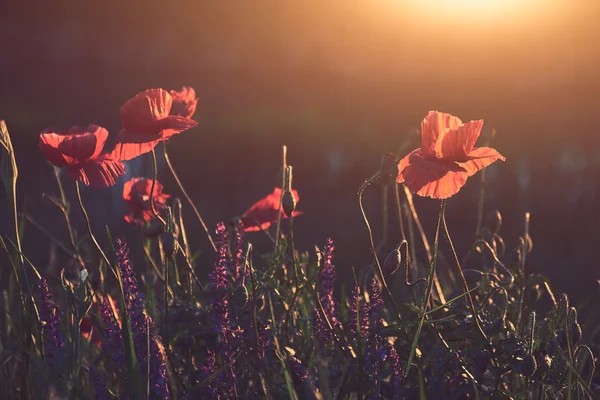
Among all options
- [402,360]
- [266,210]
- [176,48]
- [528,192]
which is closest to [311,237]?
[528,192]

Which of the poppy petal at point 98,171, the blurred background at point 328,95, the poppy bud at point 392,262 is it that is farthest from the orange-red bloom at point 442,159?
the blurred background at point 328,95

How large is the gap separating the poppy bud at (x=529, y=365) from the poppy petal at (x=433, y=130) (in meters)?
0.36

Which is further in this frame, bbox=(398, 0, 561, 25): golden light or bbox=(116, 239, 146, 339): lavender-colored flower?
bbox=(398, 0, 561, 25): golden light

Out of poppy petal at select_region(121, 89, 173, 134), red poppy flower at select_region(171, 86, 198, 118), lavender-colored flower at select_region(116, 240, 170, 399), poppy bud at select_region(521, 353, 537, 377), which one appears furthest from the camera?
red poppy flower at select_region(171, 86, 198, 118)

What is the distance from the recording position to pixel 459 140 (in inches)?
59.3

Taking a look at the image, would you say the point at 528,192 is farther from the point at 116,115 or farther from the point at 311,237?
the point at 116,115

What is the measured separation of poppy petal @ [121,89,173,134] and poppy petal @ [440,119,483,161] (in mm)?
545

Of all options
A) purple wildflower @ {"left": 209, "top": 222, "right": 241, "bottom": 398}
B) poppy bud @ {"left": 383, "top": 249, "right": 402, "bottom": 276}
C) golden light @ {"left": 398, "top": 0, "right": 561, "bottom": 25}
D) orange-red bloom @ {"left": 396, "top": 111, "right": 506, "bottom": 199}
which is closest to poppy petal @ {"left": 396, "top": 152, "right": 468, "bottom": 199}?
orange-red bloom @ {"left": 396, "top": 111, "right": 506, "bottom": 199}

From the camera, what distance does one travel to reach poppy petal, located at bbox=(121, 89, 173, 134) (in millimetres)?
1695

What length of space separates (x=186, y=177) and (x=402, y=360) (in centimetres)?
403

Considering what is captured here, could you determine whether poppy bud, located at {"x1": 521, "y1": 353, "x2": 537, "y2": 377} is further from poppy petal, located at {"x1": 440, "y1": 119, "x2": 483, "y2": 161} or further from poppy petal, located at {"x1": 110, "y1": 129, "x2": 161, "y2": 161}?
poppy petal, located at {"x1": 110, "y1": 129, "x2": 161, "y2": 161}

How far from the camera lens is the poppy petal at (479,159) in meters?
1.52

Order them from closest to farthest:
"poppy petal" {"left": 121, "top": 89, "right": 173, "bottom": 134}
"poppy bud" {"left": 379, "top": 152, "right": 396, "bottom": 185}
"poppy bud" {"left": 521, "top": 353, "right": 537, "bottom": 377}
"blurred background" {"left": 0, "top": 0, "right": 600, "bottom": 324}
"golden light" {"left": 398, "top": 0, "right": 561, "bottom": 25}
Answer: "poppy bud" {"left": 521, "top": 353, "right": 537, "bottom": 377}, "poppy bud" {"left": 379, "top": 152, "right": 396, "bottom": 185}, "poppy petal" {"left": 121, "top": 89, "right": 173, "bottom": 134}, "blurred background" {"left": 0, "top": 0, "right": 600, "bottom": 324}, "golden light" {"left": 398, "top": 0, "right": 561, "bottom": 25}

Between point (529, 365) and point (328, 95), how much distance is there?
535 cm
